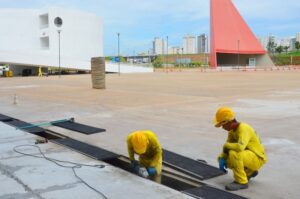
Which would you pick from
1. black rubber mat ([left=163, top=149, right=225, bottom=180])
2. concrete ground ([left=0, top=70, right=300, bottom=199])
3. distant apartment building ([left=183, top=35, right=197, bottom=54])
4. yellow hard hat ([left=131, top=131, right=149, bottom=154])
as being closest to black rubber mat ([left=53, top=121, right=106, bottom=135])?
concrete ground ([left=0, top=70, right=300, bottom=199])

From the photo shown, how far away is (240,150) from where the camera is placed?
4730 millimetres

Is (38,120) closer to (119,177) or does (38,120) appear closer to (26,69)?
(119,177)

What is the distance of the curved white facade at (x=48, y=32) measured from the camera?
189 feet

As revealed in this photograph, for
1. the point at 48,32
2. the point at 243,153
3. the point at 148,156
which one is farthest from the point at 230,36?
the point at 243,153

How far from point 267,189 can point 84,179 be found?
89.8 inches

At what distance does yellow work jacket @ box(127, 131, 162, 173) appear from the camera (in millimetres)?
5312

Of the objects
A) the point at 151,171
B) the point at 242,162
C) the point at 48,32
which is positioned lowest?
the point at 151,171

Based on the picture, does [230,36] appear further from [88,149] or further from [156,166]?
[156,166]

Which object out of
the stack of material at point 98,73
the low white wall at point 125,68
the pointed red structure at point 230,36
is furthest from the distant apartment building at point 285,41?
the stack of material at point 98,73

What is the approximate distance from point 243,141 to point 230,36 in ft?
228

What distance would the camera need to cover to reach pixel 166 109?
1270 centimetres

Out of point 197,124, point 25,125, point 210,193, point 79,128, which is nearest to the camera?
point 210,193

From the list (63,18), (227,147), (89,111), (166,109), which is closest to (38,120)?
(89,111)

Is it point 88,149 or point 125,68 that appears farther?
point 125,68
